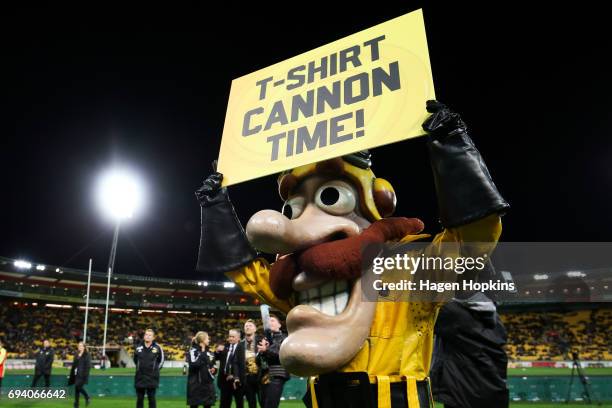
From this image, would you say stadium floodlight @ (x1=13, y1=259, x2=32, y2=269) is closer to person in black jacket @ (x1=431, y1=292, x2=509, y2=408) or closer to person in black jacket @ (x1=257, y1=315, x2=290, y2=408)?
person in black jacket @ (x1=257, y1=315, x2=290, y2=408)

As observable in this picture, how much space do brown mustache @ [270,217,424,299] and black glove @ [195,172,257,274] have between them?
390 mm

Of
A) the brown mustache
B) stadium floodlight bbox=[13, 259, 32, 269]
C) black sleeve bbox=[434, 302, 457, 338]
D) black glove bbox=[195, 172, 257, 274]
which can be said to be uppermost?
stadium floodlight bbox=[13, 259, 32, 269]

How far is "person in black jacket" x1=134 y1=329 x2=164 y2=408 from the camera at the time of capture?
9327 mm

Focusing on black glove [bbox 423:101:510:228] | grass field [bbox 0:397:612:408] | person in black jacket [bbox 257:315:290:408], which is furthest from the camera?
grass field [bbox 0:397:612:408]

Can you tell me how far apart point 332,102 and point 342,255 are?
32.8 inches

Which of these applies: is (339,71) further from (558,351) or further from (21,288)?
(21,288)

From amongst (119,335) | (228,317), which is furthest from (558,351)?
(119,335)

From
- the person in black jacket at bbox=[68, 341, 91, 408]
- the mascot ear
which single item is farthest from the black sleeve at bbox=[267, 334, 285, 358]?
the person in black jacket at bbox=[68, 341, 91, 408]

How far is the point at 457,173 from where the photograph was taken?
2.19m

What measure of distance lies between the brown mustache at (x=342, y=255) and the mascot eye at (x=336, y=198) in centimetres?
19

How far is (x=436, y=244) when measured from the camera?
96.5 inches

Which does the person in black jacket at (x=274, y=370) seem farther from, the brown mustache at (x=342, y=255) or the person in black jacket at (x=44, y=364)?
the person in black jacket at (x=44, y=364)

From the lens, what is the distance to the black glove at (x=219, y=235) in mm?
3135

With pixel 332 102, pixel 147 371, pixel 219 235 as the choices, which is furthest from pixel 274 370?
pixel 332 102
